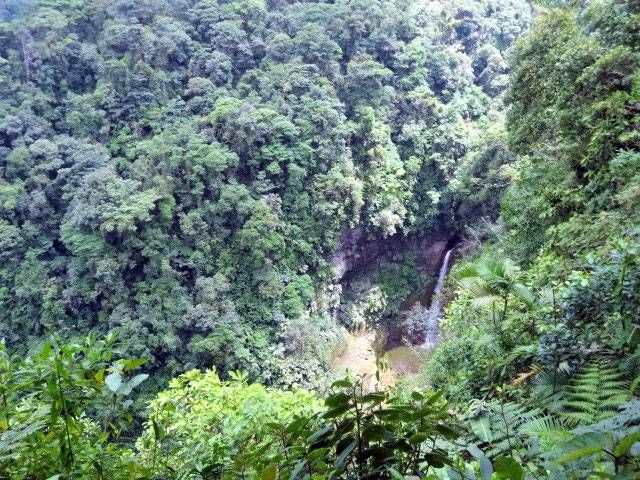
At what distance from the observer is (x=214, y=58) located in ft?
45.0

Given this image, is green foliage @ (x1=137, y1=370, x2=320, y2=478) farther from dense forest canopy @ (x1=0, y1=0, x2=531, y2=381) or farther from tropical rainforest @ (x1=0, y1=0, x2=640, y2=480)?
dense forest canopy @ (x1=0, y1=0, x2=531, y2=381)

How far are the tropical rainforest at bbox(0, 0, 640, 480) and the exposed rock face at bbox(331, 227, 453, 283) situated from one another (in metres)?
0.08

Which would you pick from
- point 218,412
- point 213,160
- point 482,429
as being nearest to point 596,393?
point 482,429

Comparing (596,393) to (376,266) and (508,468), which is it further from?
(376,266)

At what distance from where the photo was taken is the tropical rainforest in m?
1.53

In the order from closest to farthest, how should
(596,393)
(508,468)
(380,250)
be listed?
(508,468) → (596,393) → (380,250)

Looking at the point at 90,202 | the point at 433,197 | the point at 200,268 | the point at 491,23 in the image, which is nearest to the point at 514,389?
the point at 200,268

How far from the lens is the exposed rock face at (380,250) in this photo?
43.7 feet

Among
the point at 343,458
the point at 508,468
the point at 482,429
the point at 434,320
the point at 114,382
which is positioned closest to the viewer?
the point at 508,468

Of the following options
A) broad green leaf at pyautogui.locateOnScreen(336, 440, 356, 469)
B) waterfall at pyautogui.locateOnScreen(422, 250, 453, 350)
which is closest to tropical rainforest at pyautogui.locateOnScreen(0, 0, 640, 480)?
broad green leaf at pyautogui.locateOnScreen(336, 440, 356, 469)

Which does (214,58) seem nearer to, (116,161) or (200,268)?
(116,161)

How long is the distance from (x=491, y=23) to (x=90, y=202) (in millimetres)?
17347

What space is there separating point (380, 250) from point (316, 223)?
3.18 metres

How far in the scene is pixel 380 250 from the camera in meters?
14.5
